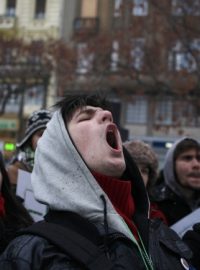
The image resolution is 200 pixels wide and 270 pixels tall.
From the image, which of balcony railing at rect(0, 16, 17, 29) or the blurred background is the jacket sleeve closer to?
the blurred background

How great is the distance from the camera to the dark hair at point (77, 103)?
1.94 m

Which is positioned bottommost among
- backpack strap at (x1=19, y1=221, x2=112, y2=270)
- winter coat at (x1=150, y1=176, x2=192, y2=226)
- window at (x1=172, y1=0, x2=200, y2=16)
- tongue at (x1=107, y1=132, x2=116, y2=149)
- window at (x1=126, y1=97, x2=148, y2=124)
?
window at (x1=126, y1=97, x2=148, y2=124)

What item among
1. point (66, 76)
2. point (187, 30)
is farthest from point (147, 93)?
point (187, 30)

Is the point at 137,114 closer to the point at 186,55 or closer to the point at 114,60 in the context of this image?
the point at 114,60

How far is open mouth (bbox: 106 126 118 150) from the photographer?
6.18 ft

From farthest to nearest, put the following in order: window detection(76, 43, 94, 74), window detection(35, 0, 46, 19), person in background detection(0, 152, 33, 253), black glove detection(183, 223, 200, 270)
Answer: window detection(35, 0, 46, 19)
window detection(76, 43, 94, 74)
person in background detection(0, 152, 33, 253)
black glove detection(183, 223, 200, 270)

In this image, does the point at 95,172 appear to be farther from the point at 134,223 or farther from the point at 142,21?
the point at 142,21

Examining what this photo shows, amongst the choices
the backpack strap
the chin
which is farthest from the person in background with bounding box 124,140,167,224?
the backpack strap

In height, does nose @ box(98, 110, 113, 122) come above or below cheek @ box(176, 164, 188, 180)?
above

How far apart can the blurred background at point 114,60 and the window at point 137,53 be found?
31mm

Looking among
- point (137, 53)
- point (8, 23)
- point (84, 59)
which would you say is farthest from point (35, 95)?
point (137, 53)

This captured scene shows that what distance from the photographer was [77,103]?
6.44 ft

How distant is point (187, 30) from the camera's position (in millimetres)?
14414

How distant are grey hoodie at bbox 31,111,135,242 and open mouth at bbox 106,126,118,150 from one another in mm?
162
